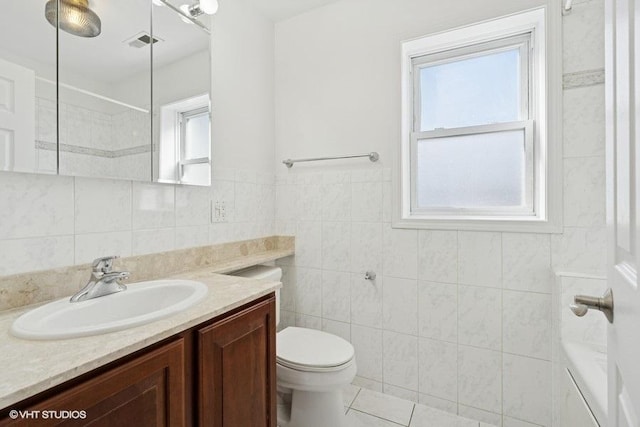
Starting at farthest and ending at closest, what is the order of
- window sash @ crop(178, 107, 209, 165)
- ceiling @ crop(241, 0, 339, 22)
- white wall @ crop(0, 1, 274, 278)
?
ceiling @ crop(241, 0, 339, 22), window sash @ crop(178, 107, 209, 165), white wall @ crop(0, 1, 274, 278)

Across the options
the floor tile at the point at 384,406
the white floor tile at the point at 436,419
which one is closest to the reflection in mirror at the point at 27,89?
the floor tile at the point at 384,406

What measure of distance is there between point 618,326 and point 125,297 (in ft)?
4.45

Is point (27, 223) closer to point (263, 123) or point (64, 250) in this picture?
point (64, 250)

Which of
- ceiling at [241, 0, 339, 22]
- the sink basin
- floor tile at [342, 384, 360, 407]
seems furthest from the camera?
ceiling at [241, 0, 339, 22]

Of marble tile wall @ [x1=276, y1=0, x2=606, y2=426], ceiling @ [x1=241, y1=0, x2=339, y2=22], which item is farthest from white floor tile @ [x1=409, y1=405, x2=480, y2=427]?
ceiling @ [x1=241, y1=0, x2=339, y2=22]

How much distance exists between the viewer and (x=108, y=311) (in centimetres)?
107

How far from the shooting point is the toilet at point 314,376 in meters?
1.35

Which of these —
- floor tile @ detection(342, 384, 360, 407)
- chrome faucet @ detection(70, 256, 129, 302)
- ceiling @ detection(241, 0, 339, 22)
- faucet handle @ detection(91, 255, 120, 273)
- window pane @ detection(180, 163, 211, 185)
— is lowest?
floor tile @ detection(342, 384, 360, 407)

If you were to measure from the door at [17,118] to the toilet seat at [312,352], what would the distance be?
1.21 m

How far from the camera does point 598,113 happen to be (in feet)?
4.42

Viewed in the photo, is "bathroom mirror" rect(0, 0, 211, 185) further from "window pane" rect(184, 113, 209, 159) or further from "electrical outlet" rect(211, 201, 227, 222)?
"electrical outlet" rect(211, 201, 227, 222)

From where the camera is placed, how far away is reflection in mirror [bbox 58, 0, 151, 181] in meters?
1.12

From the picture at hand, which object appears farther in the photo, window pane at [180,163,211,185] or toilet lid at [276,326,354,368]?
window pane at [180,163,211,185]

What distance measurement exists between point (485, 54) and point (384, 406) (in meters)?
2.04
